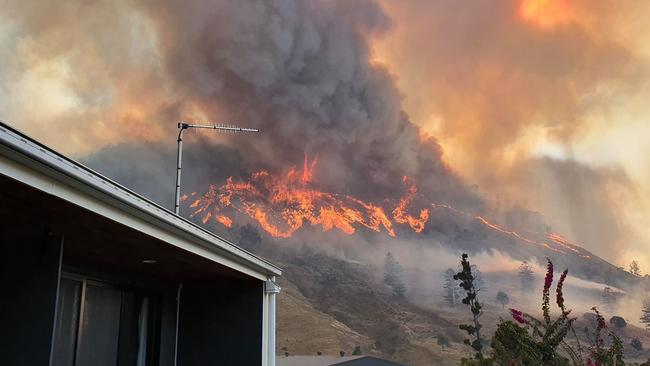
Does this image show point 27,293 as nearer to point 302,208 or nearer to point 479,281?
point 479,281

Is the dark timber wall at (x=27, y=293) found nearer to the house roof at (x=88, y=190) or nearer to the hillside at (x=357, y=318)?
the house roof at (x=88, y=190)

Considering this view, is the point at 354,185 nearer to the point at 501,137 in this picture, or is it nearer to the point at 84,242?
the point at 501,137

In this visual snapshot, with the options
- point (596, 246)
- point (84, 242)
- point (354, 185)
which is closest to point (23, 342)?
point (84, 242)

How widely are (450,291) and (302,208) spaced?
28270mm

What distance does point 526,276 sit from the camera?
268ft

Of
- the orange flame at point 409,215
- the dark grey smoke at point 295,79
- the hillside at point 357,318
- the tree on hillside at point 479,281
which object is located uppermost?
the dark grey smoke at point 295,79

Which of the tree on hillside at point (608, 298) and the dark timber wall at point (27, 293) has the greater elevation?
the tree on hillside at point (608, 298)

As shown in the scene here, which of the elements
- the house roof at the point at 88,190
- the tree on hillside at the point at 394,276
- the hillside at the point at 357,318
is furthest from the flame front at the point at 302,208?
the house roof at the point at 88,190

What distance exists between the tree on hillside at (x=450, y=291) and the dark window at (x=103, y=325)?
62.6 metres

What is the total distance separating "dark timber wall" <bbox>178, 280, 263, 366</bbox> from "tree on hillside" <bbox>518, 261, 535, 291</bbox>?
77.7 m

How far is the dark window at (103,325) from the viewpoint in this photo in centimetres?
552

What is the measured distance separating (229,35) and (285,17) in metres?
8.35

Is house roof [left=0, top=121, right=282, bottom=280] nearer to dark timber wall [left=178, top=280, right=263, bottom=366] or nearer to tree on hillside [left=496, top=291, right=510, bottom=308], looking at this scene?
dark timber wall [left=178, top=280, right=263, bottom=366]

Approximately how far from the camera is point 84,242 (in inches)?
184
